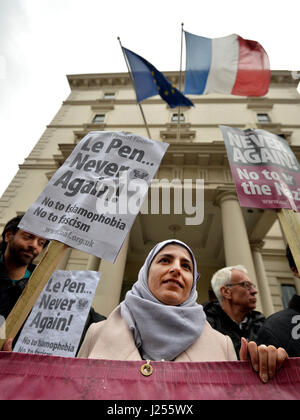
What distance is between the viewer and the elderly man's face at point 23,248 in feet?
8.38

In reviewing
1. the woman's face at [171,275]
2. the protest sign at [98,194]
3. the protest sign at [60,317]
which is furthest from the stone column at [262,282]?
the protest sign at [98,194]

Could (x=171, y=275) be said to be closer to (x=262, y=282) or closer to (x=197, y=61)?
(x=197, y=61)

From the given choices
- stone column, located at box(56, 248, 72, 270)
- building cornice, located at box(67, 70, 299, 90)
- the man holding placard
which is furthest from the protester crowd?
building cornice, located at box(67, 70, 299, 90)

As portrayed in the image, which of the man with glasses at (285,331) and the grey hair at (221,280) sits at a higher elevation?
the grey hair at (221,280)

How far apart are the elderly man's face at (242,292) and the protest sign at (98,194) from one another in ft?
6.16

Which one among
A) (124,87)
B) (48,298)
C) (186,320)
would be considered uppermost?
(124,87)

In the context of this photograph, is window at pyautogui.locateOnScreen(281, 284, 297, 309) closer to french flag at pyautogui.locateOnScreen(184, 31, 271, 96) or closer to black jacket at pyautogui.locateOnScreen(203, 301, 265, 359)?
french flag at pyautogui.locateOnScreen(184, 31, 271, 96)

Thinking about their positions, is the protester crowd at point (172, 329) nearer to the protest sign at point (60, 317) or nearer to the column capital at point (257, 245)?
the protest sign at point (60, 317)

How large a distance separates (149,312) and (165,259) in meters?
0.48

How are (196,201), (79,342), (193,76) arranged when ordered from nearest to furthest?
(79,342) < (193,76) < (196,201)

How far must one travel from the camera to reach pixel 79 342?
A: 112 inches

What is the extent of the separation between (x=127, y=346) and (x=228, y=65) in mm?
7919

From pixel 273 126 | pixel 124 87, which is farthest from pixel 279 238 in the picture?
pixel 124 87

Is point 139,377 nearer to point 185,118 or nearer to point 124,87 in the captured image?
point 185,118
